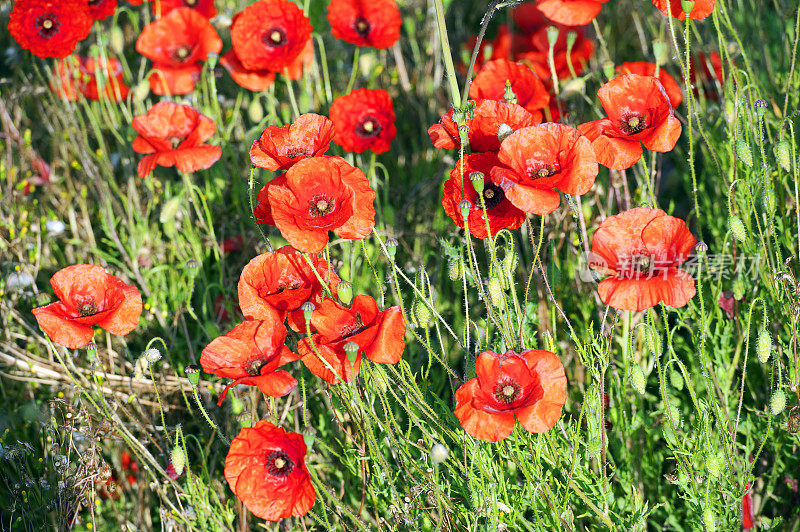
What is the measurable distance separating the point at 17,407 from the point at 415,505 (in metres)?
1.30

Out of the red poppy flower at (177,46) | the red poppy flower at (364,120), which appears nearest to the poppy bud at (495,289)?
the red poppy flower at (364,120)

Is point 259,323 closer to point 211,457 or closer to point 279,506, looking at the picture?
point 279,506

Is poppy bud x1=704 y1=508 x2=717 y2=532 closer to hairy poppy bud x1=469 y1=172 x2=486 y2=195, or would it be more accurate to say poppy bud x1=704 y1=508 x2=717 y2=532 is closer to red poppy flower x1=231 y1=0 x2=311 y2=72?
hairy poppy bud x1=469 y1=172 x2=486 y2=195

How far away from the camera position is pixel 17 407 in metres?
2.32

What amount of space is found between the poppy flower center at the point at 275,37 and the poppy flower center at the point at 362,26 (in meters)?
0.28

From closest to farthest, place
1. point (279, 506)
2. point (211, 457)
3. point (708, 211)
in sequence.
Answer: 1. point (279, 506)
2. point (211, 457)
3. point (708, 211)

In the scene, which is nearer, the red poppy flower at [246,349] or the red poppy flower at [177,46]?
the red poppy flower at [246,349]

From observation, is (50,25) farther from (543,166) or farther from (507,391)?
(507,391)

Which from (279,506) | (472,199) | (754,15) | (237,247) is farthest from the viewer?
(754,15)

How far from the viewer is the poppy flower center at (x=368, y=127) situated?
8.07 ft

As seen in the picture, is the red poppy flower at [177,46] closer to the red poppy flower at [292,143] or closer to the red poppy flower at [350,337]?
the red poppy flower at [292,143]

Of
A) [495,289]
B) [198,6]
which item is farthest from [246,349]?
[198,6]

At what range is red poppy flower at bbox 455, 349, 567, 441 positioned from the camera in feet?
4.91

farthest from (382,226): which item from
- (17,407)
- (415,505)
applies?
(17,407)
